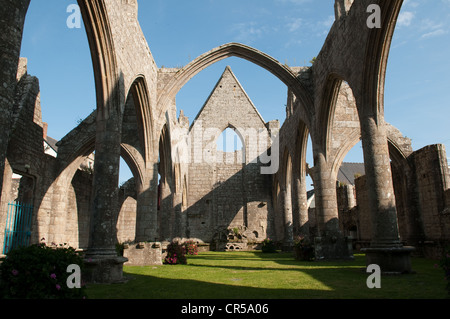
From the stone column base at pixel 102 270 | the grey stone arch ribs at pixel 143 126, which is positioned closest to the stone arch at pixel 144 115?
the grey stone arch ribs at pixel 143 126

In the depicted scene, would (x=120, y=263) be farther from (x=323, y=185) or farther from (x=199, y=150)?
(x=199, y=150)

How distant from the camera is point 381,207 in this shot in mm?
6320

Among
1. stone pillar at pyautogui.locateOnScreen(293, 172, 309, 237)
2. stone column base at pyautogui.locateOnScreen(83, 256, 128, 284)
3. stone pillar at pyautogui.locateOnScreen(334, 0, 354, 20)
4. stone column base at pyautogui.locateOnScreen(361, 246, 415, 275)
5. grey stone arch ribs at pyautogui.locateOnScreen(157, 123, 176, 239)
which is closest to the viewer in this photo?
stone column base at pyautogui.locateOnScreen(83, 256, 128, 284)

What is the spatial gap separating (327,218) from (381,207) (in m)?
3.52

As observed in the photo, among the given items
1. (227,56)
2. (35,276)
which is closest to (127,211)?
(227,56)

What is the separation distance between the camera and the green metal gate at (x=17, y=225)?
934 cm

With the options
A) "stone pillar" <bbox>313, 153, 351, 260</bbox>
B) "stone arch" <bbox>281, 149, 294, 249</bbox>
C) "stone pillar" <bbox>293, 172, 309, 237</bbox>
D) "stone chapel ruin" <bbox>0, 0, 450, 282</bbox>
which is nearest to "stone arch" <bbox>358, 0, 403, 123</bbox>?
"stone chapel ruin" <bbox>0, 0, 450, 282</bbox>

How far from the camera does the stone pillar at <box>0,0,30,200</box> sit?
293cm

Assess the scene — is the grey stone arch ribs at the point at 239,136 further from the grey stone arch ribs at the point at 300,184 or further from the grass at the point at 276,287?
the grass at the point at 276,287

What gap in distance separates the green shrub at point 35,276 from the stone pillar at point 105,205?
2.41 metres

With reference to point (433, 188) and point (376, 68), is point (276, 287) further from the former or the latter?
point (433, 188)

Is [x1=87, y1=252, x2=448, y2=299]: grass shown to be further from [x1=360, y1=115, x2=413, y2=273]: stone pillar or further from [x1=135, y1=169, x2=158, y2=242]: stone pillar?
[x1=135, y1=169, x2=158, y2=242]: stone pillar

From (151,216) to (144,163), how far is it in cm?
154

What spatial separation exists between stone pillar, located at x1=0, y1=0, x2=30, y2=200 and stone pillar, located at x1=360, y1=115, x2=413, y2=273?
5.95 m
